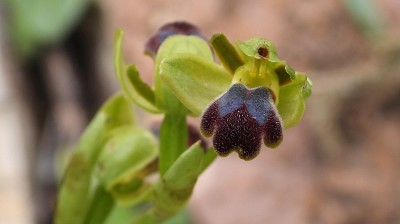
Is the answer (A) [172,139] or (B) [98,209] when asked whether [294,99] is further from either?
(B) [98,209]

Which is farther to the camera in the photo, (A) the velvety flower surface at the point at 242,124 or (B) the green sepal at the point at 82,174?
(B) the green sepal at the point at 82,174

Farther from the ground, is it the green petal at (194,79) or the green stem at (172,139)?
the green petal at (194,79)

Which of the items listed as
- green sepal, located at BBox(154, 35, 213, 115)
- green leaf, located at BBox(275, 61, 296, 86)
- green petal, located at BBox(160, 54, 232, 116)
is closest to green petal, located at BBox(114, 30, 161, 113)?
green sepal, located at BBox(154, 35, 213, 115)

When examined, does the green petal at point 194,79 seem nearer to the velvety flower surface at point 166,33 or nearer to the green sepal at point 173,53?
the green sepal at point 173,53

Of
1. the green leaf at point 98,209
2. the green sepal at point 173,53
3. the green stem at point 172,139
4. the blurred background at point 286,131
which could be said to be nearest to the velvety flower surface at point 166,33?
the green sepal at point 173,53

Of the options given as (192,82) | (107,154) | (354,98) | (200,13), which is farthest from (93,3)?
(192,82)

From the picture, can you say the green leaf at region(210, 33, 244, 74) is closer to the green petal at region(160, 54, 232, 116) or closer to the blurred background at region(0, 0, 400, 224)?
the green petal at region(160, 54, 232, 116)

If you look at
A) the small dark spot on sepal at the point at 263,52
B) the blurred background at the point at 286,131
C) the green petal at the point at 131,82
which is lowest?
the blurred background at the point at 286,131
